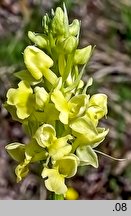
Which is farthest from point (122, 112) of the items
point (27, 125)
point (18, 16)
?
point (27, 125)

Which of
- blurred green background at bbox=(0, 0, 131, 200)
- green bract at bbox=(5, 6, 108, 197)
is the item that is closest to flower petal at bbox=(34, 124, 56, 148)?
green bract at bbox=(5, 6, 108, 197)

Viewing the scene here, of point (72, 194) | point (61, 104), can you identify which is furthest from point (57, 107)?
point (72, 194)

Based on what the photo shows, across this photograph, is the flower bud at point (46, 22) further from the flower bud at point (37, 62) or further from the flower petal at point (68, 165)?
the flower petal at point (68, 165)

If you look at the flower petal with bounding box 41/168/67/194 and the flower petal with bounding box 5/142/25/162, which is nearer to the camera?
the flower petal with bounding box 41/168/67/194

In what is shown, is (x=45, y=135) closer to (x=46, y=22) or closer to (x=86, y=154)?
(x=86, y=154)

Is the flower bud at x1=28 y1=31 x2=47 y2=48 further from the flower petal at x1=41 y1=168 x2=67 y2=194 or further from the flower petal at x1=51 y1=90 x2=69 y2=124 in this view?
the flower petal at x1=41 y1=168 x2=67 y2=194

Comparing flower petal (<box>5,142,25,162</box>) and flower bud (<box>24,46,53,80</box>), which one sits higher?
flower bud (<box>24,46,53,80</box>)

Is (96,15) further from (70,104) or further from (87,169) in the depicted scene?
(70,104)
